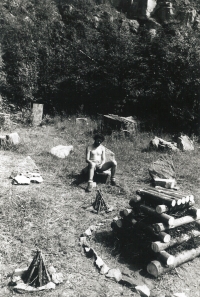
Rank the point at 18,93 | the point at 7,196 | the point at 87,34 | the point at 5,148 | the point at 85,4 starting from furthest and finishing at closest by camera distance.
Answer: the point at 85,4 < the point at 87,34 < the point at 18,93 < the point at 5,148 < the point at 7,196

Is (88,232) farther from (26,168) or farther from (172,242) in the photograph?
(26,168)

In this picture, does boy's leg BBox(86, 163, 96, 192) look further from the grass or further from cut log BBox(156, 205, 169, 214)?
cut log BBox(156, 205, 169, 214)

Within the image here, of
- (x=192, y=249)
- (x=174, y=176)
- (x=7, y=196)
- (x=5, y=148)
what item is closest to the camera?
(x=192, y=249)

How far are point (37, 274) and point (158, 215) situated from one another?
5.46ft

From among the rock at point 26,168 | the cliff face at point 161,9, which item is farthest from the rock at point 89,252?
the cliff face at point 161,9

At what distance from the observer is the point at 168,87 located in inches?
464

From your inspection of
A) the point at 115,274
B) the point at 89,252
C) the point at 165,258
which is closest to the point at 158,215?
the point at 165,258

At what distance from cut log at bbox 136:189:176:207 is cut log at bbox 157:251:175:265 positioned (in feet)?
2.03

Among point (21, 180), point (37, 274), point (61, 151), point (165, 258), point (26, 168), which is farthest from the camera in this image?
point (61, 151)

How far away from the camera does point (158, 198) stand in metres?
4.38

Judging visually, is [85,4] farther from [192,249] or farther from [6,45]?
[192,249]

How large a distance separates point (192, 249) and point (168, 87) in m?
8.31

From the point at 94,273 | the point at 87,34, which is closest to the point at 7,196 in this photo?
the point at 94,273

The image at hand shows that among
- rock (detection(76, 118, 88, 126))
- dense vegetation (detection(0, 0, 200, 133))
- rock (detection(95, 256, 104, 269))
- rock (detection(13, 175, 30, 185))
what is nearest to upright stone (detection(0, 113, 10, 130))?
dense vegetation (detection(0, 0, 200, 133))
